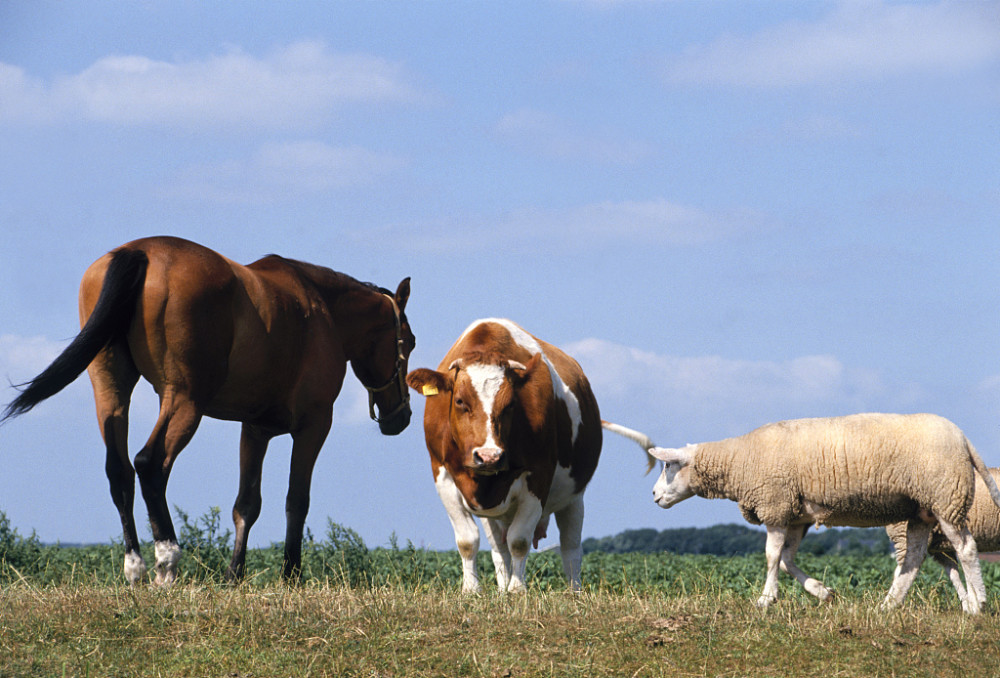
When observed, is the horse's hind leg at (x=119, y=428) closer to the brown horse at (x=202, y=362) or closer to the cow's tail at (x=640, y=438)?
the brown horse at (x=202, y=362)

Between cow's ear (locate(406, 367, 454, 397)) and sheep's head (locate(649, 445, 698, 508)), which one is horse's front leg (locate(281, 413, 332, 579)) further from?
sheep's head (locate(649, 445, 698, 508))

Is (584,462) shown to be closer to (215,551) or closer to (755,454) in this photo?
(755,454)

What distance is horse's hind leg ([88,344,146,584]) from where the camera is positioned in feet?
29.7

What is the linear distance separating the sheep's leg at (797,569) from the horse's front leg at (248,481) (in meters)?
5.36

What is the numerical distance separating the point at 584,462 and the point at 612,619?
3125 mm

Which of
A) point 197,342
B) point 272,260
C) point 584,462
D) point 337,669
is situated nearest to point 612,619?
point 337,669

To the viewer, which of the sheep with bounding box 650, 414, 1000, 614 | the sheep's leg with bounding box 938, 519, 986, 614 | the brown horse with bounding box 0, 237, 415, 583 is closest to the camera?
the brown horse with bounding box 0, 237, 415, 583

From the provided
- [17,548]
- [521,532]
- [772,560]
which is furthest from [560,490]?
[17,548]

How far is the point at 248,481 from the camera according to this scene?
10.9 m

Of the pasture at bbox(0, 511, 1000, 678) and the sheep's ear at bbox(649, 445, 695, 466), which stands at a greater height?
the sheep's ear at bbox(649, 445, 695, 466)

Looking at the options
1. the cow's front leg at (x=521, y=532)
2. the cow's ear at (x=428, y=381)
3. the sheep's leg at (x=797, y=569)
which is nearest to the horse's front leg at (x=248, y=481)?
the cow's ear at (x=428, y=381)

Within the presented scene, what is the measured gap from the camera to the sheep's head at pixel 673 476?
1148cm

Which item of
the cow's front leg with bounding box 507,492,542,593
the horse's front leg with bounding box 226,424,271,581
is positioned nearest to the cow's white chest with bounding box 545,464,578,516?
the cow's front leg with bounding box 507,492,542,593

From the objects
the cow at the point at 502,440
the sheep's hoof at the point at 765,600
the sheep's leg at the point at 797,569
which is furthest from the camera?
the sheep's leg at the point at 797,569
